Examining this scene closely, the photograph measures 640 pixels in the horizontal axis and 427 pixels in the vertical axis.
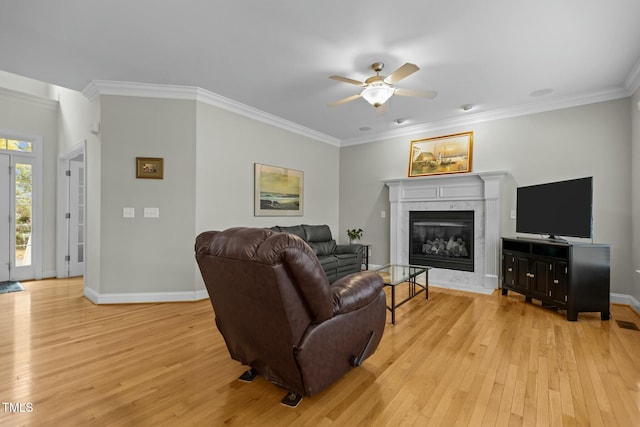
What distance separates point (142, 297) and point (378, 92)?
3.79 metres

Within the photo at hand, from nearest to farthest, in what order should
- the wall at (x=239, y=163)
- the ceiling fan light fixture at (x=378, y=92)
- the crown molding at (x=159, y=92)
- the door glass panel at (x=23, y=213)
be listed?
the ceiling fan light fixture at (x=378, y=92), the crown molding at (x=159, y=92), the wall at (x=239, y=163), the door glass panel at (x=23, y=213)

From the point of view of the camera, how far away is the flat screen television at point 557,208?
337 centimetres

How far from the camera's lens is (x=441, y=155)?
17.3 feet

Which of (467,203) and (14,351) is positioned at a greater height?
(467,203)

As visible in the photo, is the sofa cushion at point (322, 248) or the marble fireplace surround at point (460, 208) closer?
the marble fireplace surround at point (460, 208)

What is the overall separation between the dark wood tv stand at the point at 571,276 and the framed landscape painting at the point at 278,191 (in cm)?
360

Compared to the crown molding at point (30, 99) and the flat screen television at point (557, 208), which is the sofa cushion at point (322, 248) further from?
the crown molding at point (30, 99)

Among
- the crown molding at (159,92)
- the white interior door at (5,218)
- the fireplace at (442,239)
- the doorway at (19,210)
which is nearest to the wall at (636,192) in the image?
the fireplace at (442,239)

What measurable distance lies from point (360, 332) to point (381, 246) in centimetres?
412

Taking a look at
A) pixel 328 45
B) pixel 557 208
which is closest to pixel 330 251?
pixel 557 208

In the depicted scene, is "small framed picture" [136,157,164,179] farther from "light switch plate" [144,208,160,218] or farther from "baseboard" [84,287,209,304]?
"baseboard" [84,287,209,304]

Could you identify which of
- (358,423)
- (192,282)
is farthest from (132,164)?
(358,423)

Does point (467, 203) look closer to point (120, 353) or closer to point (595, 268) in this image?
point (595, 268)

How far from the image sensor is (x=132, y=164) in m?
3.93
